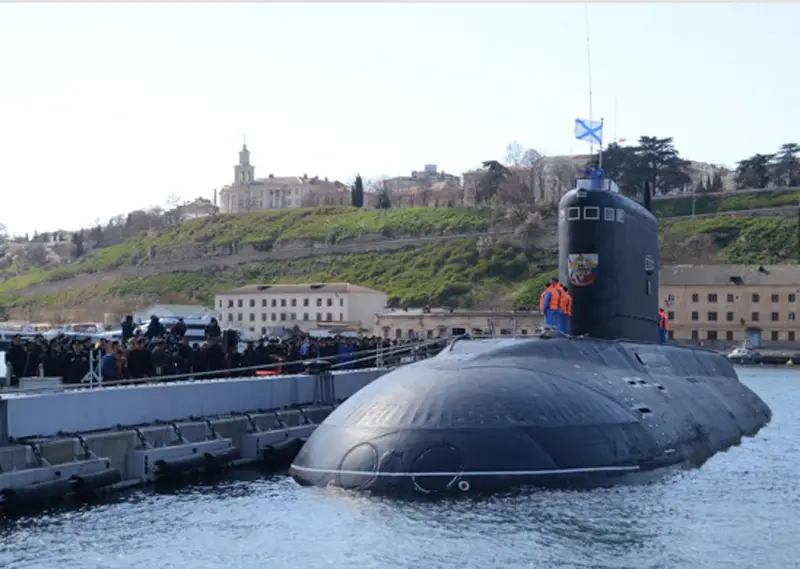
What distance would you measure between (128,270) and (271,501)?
12161cm

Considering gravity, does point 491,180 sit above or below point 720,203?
above

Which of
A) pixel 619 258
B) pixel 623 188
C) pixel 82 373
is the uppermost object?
pixel 623 188

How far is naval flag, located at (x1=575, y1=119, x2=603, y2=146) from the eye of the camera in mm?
23922

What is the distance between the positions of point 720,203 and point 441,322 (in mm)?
45160

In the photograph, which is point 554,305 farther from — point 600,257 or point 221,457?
point 221,457

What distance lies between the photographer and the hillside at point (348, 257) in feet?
324

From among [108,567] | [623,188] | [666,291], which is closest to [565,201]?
[108,567]

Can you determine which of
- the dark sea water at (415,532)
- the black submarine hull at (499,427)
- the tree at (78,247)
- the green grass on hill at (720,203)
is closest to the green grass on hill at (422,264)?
the green grass on hill at (720,203)

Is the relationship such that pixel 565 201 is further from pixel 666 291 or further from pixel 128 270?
pixel 128 270

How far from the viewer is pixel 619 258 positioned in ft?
70.9

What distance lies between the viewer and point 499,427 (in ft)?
52.0

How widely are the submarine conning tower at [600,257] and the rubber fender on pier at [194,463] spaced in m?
6.60

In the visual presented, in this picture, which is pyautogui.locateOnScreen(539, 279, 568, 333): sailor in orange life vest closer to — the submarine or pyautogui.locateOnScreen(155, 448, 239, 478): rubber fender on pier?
the submarine

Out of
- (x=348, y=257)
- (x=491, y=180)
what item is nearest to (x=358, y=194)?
(x=491, y=180)
